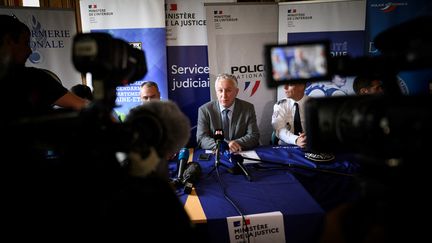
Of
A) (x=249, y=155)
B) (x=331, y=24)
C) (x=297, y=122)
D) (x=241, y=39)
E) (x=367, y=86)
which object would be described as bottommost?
(x=249, y=155)

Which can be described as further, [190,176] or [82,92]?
[82,92]

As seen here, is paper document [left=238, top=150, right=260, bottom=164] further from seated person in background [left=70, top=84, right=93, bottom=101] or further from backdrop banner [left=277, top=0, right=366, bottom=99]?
backdrop banner [left=277, top=0, right=366, bottom=99]

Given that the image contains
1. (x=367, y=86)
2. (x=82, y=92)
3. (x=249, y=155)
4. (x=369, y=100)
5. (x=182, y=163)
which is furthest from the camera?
(x=367, y=86)

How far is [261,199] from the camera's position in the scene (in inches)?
65.3

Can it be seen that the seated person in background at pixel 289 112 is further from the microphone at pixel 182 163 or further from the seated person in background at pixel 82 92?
the seated person in background at pixel 82 92

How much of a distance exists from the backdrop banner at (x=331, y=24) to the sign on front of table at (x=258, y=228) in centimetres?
288

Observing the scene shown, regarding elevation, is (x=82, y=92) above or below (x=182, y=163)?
above

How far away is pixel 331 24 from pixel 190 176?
315 centimetres

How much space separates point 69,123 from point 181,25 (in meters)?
3.60

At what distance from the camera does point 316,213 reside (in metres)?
1.50

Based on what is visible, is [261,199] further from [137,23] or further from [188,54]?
[137,23]

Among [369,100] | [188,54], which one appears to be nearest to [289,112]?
[188,54]

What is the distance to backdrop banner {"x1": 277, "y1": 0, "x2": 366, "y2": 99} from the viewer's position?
151 inches

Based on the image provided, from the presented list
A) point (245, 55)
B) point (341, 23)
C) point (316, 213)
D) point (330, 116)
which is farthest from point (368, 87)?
point (330, 116)
